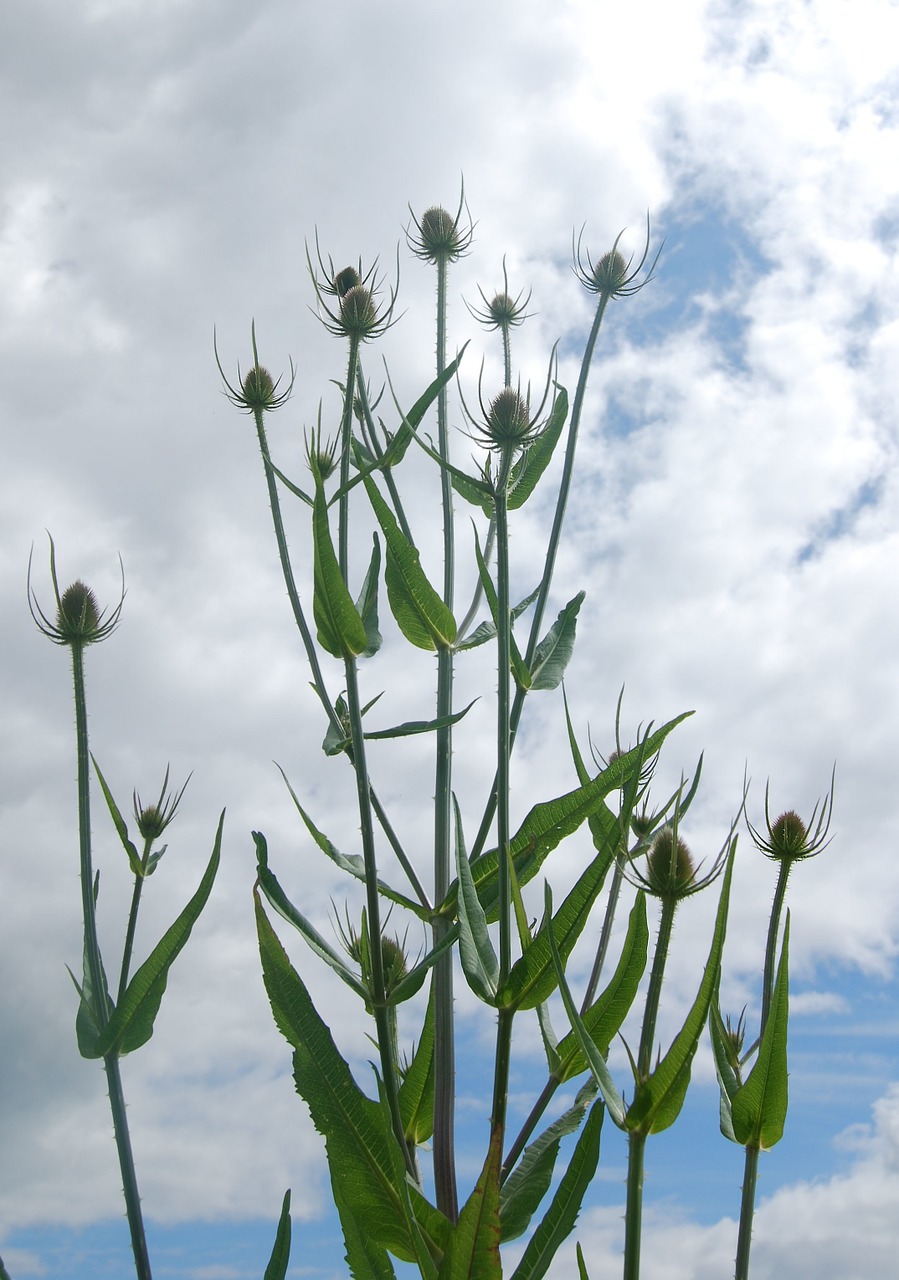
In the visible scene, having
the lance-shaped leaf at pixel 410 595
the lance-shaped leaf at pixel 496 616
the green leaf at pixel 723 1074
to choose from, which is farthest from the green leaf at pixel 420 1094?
the lance-shaped leaf at pixel 410 595

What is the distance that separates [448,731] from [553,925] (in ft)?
3.02

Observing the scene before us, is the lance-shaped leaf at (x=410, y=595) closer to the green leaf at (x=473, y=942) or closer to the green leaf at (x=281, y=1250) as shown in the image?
the green leaf at (x=473, y=942)

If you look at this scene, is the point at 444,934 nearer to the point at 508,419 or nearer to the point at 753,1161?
the point at 753,1161

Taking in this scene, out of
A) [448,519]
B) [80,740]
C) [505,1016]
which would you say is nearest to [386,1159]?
[505,1016]

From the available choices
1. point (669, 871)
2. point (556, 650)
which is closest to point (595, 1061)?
point (669, 871)

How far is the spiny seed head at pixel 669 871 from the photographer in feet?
9.36

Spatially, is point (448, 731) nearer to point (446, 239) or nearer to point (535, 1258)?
point (535, 1258)

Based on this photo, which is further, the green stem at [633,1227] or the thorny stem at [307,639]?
the thorny stem at [307,639]

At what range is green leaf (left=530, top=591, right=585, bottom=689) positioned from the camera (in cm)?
395

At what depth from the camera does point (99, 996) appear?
134 inches

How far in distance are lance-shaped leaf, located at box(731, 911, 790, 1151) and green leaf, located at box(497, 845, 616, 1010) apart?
1.67ft

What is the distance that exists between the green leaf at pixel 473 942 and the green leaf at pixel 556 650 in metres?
0.94

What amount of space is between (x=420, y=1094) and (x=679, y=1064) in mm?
1278

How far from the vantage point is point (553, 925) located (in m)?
3.11
